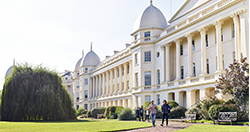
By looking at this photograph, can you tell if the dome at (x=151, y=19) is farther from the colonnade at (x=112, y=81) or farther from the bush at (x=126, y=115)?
the bush at (x=126, y=115)

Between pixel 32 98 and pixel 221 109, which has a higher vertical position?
pixel 32 98

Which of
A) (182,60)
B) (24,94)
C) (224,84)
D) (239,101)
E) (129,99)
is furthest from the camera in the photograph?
(129,99)

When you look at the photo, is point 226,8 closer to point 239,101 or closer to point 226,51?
point 226,51

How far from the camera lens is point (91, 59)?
263ft

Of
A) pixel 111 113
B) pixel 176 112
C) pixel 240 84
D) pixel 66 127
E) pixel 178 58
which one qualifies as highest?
pixel 178 58

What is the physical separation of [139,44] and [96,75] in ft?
108

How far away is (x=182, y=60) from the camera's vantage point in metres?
39.1

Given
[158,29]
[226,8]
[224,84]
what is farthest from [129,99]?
[224,84]

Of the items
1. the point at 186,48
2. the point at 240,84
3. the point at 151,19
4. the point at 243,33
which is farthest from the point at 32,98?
the point at 243,33

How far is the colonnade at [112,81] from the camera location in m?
56.5

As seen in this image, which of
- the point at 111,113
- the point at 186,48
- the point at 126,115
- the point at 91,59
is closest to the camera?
the point at 126,115

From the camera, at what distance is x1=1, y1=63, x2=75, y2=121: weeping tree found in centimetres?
3136

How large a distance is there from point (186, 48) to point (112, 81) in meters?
28.6

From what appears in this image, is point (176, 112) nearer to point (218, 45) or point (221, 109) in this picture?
point (218, 45)
